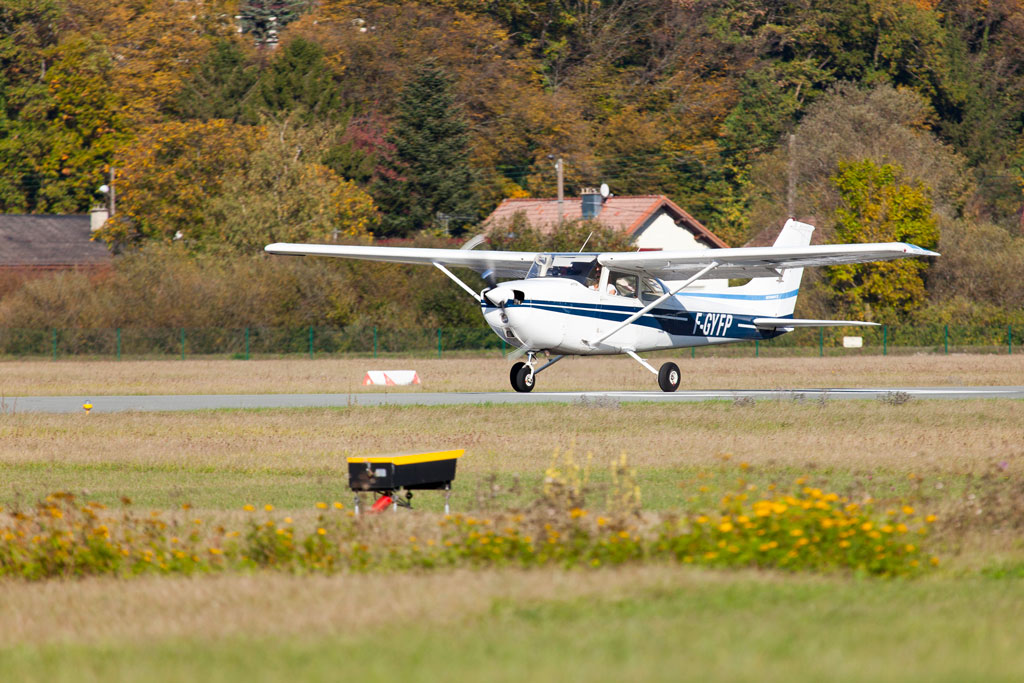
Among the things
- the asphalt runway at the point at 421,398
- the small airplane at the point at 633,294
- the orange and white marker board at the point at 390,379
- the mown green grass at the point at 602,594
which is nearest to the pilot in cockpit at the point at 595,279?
the small airplane at the point at 633,294

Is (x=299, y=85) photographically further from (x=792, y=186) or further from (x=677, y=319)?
(x=677, y=319)

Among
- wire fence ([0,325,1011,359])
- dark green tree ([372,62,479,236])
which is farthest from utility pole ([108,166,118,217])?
wire fence ([0,325,1011,359])

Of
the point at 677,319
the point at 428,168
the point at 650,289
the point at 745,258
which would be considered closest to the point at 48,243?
the point at 428,168

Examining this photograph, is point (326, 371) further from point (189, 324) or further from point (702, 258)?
point (702, 258)

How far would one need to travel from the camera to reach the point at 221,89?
71.8 meters

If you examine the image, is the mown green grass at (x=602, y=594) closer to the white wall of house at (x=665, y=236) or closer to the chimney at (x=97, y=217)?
the white wall of house at (x=665, y=236)

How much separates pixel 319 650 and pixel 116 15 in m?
76.8

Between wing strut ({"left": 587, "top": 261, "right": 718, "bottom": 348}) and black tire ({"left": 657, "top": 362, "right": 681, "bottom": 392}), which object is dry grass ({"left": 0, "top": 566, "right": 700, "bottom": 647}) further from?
black tire ({"left": 657, "top": 362, "right": 681, "bottom": 392})

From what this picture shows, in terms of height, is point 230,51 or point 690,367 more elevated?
point 230,51

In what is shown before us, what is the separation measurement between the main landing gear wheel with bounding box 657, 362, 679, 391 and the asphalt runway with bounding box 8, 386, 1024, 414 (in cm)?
23

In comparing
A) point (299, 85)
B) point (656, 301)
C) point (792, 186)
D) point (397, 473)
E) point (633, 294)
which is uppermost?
point (299, 85)

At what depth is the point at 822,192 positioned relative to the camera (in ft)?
207

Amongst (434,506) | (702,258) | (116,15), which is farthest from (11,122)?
(434,506)

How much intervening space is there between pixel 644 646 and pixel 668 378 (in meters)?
21.1
